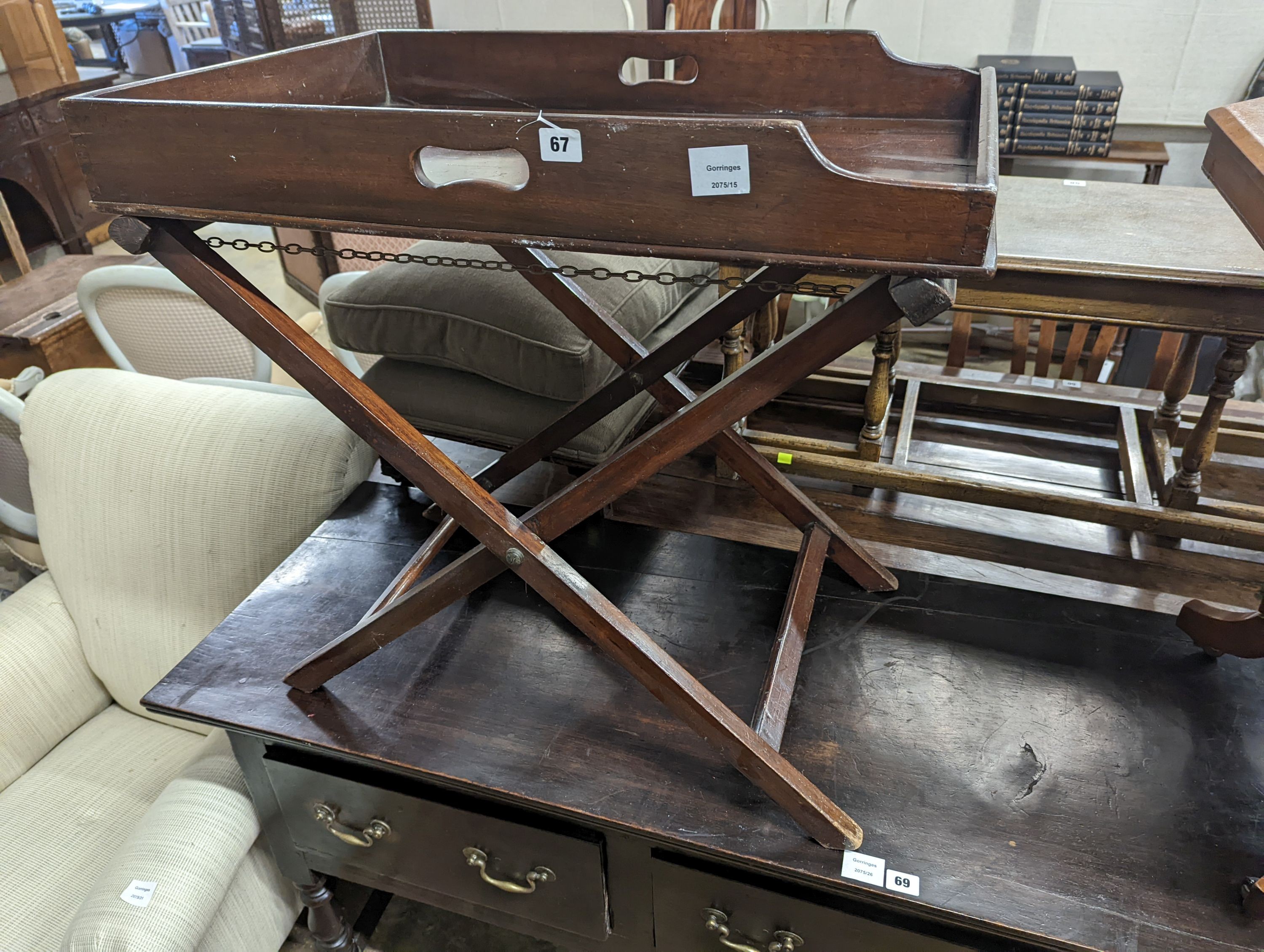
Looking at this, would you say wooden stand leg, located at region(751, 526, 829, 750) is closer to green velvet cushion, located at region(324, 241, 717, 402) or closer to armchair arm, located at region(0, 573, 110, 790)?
green velvet cushion, located at region(324, 241, 717, 402)

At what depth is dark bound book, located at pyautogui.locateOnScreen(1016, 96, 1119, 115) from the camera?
2.35 meters

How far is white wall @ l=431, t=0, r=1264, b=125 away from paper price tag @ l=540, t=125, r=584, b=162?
80.3 inches

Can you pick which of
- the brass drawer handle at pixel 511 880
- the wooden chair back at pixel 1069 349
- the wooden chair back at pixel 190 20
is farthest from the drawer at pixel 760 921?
the wooden chair back at pixel 190 20

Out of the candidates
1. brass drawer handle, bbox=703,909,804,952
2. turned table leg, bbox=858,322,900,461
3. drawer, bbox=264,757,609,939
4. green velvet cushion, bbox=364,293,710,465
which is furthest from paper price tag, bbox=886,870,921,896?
turned table leg, bbox=858,322,900,461

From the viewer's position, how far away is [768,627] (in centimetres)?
108

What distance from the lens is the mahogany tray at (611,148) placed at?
1.92 ft

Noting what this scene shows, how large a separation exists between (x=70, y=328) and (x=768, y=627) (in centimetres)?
213

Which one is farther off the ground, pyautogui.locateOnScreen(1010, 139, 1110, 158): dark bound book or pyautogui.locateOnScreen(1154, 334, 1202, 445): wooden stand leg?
pyautogui.locateOnScreen(1010, 139, 1110, 158): dark bound book

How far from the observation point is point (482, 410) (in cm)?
139

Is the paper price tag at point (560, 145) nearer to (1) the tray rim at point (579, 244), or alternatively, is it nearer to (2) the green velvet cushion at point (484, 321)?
(1) the tray rim at point (579, 244)

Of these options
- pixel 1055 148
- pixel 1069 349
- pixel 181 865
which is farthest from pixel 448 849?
pixel 1055 148

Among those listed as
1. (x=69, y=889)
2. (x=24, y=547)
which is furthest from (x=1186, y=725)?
(x=24, y=547)

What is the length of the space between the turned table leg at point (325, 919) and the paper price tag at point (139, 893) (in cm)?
26

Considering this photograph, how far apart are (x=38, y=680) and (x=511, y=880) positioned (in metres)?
0.87
